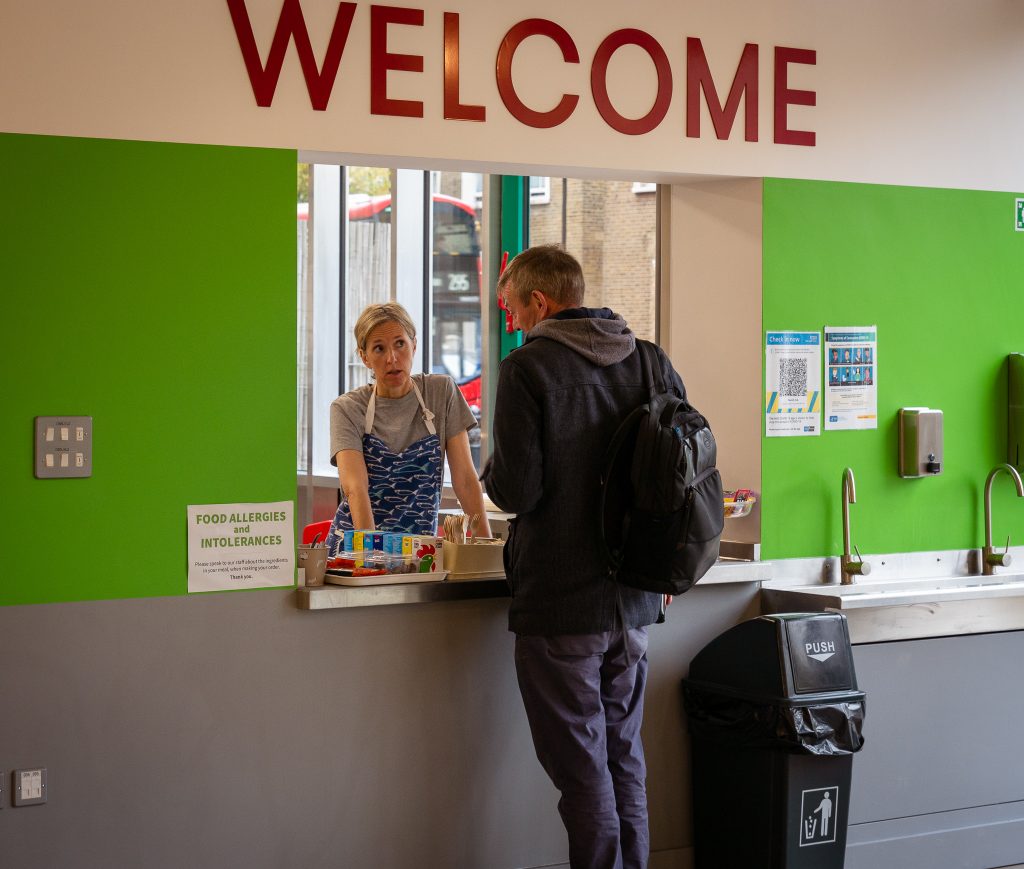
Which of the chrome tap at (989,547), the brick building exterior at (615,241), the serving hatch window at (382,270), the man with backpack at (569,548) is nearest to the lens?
the man with backpack at (569,548)

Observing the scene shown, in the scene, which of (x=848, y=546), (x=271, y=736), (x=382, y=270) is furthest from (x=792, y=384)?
(x=382, y=270)

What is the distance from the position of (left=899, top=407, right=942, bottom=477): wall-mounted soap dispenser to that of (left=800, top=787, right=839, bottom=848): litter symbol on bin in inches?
47.1

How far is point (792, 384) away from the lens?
14.3ft

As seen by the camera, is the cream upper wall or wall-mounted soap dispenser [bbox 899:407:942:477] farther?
wall-mounted soap dispenser [bbox 899:407:942:477]

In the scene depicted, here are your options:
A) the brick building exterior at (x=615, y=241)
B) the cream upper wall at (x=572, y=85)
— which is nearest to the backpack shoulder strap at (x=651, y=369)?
the cream upper wall at (x=572, y=85)

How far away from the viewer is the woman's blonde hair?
14.2 ft

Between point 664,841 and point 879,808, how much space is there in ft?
2.48

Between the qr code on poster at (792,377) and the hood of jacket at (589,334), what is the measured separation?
38.6 inches

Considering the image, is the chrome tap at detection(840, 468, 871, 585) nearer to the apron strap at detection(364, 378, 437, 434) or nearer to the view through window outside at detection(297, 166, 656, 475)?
the apron strap at detection(364, 378, 437, 434)

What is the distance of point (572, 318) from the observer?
3.52m

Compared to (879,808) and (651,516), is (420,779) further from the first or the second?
(879,808)

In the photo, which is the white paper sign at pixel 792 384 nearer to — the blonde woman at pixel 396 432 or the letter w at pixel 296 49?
the blonde woman at pixel 396 432

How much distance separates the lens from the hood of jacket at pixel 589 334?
11.3 ft

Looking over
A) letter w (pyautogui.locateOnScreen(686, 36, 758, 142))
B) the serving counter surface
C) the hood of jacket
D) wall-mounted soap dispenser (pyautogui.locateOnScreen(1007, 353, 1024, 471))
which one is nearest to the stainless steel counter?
the serving counter surface
